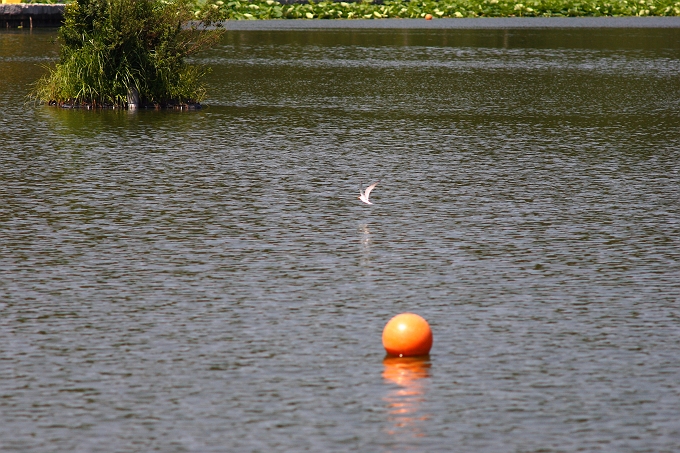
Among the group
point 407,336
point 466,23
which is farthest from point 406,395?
point 466,23

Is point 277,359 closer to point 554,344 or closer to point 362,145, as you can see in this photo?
point 554,344

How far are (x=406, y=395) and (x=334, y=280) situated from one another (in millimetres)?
2806

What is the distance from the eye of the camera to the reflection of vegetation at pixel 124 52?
68.3 ft

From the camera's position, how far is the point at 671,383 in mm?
7309

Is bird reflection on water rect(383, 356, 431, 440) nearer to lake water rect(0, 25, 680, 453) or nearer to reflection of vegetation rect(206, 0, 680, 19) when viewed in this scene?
lake water rect(0, 25, 680, 453)

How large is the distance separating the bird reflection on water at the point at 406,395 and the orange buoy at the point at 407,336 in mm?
49

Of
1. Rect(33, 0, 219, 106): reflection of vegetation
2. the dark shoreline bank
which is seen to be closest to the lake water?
Rect(33, 0, 219, 106): reflection of vegetation

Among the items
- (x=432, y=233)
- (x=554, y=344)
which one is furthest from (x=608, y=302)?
(x=432, y=233)

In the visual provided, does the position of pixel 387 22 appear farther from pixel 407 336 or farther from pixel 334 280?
pixel 407 336

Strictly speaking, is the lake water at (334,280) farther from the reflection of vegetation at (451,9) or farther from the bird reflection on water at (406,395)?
the reflection of vegetation at (451,9)

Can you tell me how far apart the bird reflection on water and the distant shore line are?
1577 inches

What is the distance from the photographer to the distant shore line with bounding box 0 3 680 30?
4725 centimetres

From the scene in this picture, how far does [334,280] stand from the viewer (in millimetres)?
9766

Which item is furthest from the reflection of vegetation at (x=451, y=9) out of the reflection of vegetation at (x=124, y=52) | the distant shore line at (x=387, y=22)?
the reflection of vegetation at (x=124, y=52)
